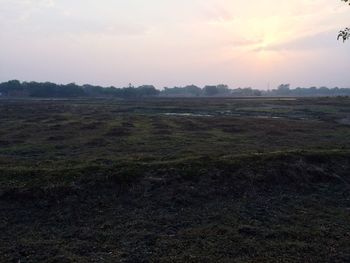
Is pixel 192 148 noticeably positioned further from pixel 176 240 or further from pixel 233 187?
pixel 176 240

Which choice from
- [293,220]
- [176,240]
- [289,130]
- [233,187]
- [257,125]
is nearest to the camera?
[176,240]

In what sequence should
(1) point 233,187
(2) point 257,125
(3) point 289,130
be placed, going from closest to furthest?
(1) point 233,187 → (3) point 289,130 → (2) point 257,125

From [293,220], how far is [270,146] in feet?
61.6

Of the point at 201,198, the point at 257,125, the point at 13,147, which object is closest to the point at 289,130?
the point at 257,125

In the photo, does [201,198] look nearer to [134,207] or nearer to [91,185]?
[134,207]

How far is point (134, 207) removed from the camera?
50.8ft

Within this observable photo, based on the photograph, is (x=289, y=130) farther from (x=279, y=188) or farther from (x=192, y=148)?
(x=279, y=188)

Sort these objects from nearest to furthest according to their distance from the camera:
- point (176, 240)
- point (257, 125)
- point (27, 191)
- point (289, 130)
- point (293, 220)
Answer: point (176, 240) < point (293, 220) < point (27, 191) < point (289, 130) < point (257, 125)

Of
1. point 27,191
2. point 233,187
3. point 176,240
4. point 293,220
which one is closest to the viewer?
point 176,240

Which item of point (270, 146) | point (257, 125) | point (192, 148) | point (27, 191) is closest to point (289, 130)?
point (257, 125)

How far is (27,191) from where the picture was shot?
1639cm

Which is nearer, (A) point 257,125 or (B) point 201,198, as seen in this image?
(B) point 201,198

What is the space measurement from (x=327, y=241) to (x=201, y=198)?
16.9 ft

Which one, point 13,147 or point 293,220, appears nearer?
point 293,220
